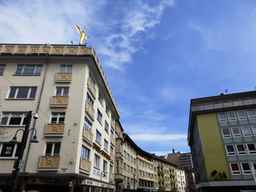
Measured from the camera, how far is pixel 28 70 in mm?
20078

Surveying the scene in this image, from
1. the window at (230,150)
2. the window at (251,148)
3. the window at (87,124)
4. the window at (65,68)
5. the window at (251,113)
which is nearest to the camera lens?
the window at (87,124)

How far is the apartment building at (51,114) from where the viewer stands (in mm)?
15672

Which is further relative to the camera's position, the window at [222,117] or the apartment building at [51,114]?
the window at [222,117]

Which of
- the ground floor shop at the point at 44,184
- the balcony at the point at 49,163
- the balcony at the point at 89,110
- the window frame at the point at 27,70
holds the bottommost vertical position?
the ground floor shop at the point at 44,184

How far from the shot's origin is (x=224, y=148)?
29.5 metres

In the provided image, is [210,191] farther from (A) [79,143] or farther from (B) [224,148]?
(A) [79,143]

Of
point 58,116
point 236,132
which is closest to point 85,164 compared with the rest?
point 58,116

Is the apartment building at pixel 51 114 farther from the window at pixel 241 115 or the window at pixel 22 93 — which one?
the window at pixel 241 115

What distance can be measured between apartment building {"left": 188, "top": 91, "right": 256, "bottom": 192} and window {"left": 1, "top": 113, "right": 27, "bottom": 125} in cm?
2562

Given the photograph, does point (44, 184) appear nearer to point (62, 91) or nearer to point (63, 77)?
point (62, 91)

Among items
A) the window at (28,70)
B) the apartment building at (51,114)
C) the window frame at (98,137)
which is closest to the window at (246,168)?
the apartment building at (51,114)

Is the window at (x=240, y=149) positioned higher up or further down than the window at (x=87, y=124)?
further down

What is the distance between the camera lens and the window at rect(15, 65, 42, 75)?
1989 centimetres

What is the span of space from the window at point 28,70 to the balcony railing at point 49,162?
884cm
